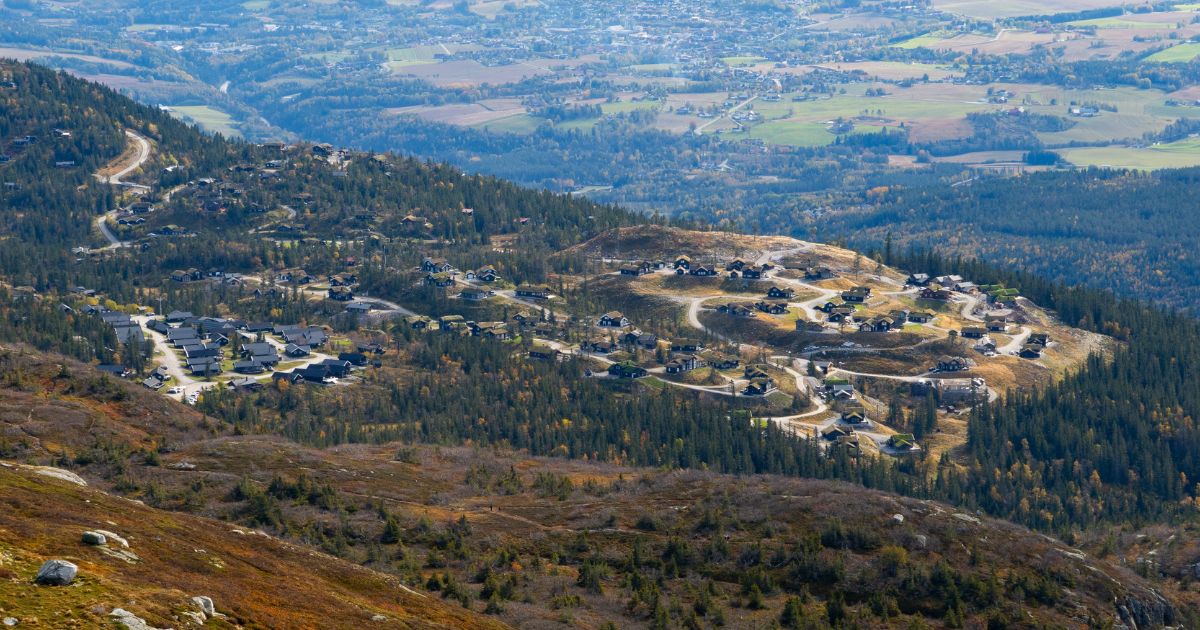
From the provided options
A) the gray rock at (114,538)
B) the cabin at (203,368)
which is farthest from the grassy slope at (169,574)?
the cabin at (203,368)

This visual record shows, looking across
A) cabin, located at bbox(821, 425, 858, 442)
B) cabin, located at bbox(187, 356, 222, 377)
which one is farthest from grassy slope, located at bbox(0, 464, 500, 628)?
cabin, located at bbox(187, 356, 222, 377)

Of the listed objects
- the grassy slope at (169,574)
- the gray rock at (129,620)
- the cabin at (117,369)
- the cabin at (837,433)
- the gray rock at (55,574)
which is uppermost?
the gray rock at (55,574)

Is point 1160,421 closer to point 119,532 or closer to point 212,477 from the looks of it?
point 212,477

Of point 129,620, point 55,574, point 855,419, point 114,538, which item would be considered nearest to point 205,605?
point 129,620

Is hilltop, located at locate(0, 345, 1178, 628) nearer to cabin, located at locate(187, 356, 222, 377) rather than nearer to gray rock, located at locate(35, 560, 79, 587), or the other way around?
gray rock, located at locate(35, 560, 79, 587)

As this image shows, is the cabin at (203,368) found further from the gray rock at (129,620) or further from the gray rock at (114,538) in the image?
the gray rock at (129,620)

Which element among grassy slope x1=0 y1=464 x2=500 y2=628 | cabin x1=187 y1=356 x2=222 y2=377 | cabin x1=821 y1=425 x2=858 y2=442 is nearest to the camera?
grassy slope x1=0 y1=464 x2=500 y2=628
